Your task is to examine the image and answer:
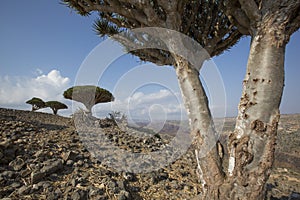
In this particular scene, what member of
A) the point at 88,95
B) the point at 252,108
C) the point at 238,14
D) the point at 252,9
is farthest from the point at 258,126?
the point at 88,95

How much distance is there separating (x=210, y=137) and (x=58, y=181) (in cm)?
215

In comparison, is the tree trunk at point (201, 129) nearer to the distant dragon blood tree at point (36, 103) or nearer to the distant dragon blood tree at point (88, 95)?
the distant dragon blood tree at point (88, 95)

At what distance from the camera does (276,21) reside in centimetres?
172

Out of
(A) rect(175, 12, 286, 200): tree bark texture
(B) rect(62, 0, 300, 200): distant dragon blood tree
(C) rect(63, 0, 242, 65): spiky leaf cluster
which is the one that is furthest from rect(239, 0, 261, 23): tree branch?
(C) rect(63, 0, 242, 65): spiky leaf cluster

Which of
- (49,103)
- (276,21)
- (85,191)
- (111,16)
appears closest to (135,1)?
(111,16)

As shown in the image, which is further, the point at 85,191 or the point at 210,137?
the point at 85,191

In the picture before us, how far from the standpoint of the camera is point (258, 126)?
65.1 inches

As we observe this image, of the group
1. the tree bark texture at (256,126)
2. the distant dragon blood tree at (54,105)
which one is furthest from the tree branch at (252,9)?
the distant dragon blood tree at (54,105)

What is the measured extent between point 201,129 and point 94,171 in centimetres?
190

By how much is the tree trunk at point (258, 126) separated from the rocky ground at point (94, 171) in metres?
1.30

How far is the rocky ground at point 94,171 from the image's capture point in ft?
7.46

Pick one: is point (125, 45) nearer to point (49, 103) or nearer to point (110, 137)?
point (110, 137)

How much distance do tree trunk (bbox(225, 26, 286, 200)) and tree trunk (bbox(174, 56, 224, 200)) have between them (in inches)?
7.8

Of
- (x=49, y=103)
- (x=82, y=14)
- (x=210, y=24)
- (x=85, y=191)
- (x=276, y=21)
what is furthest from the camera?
(x=49, y=103)
